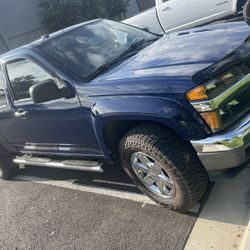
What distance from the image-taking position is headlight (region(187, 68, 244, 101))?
2764mm

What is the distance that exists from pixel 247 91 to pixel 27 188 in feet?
10.9

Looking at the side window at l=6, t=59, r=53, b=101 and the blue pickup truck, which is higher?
the side window at l=6, t=59, r=53, b=101

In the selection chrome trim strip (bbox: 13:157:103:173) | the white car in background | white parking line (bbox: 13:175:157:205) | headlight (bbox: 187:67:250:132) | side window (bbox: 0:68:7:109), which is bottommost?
white parking line (bbox: 13:175:157:205)

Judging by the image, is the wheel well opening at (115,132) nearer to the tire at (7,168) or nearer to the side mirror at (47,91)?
the side mirror at (47,91)

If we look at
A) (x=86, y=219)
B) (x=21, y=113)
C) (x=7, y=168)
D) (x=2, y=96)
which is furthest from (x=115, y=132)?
(x=7, y=168)

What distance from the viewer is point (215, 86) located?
112 inches

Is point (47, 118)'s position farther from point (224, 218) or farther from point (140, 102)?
point (224, 218)

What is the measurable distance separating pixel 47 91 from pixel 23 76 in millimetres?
837

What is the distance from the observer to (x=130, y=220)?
3547 mm

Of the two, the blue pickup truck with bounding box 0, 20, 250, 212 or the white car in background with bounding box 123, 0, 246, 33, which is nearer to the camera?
the blue pickup truck with bounding box 0, 20, 250, 212

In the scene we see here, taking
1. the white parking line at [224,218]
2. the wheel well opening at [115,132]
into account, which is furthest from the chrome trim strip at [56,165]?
the white parking line at [224,218]

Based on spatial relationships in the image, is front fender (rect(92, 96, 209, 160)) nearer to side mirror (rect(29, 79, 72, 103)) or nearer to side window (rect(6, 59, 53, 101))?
side mirror (rect(29, 79, 72, 103))

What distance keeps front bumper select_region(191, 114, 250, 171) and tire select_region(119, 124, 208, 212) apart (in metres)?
0.17

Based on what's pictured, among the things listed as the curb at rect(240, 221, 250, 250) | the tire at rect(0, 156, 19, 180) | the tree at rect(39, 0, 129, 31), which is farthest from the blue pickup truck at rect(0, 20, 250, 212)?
the tree at rect(39, 0, 129, 31)
